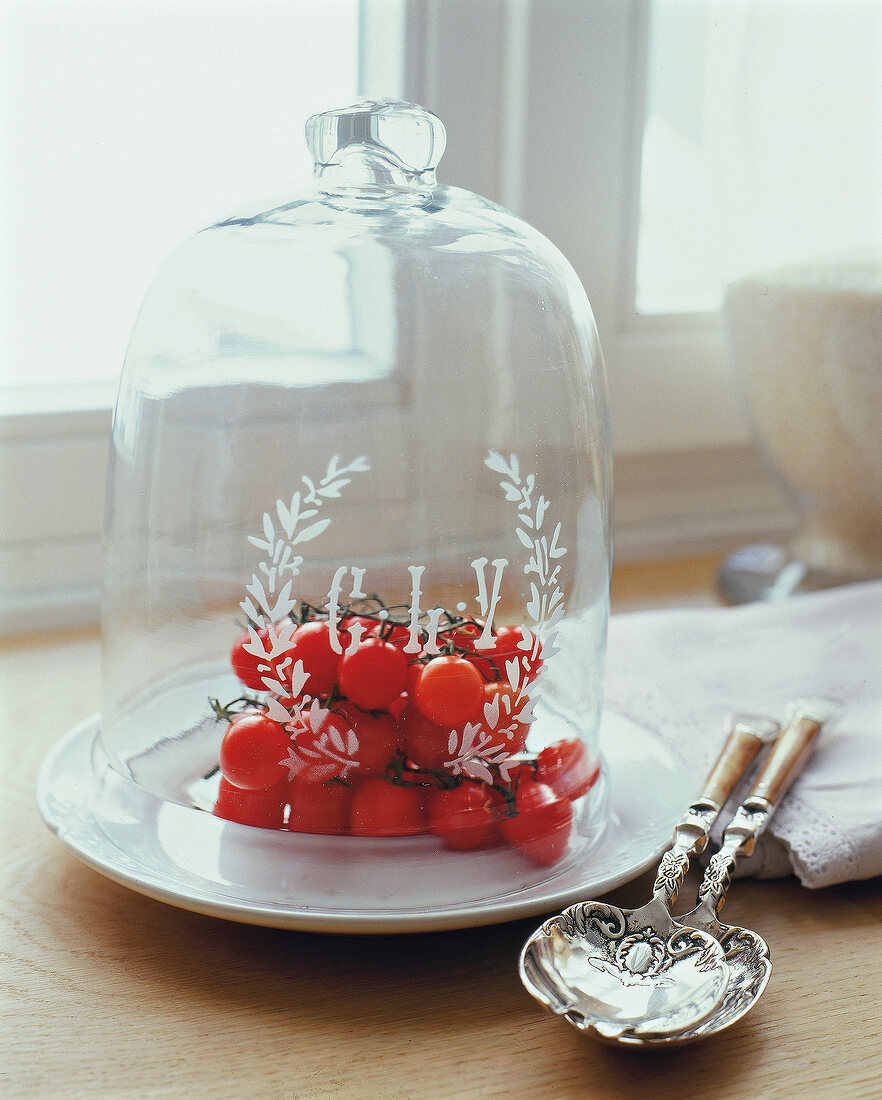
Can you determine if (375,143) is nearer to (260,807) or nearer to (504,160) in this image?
(260,807)

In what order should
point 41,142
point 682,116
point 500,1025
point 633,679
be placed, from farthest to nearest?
point 682,116 → point 41,142 → point 633,679 → point 500,1025

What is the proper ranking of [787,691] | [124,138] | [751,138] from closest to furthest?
[787,691] → [124,138] → [751,138]

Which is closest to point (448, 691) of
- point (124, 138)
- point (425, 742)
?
point (425, 742)

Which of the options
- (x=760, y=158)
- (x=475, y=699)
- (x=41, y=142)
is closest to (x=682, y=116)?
(x=760, y=158)

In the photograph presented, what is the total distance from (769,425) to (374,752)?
1.58ft

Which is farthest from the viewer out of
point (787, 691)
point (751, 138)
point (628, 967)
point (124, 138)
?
point (751, 138)

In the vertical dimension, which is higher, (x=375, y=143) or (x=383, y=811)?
(x=375, y=143)

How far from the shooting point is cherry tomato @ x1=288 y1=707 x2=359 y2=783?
0.43m

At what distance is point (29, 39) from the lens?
0.72m

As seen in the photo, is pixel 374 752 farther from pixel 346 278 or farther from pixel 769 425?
pixel 769 425

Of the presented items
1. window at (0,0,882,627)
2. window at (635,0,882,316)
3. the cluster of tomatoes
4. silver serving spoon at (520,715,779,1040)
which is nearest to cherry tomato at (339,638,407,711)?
the cluster of tomatoes

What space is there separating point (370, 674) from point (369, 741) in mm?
25

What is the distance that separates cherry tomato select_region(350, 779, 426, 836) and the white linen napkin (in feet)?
0.44

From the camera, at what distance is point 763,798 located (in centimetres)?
47
